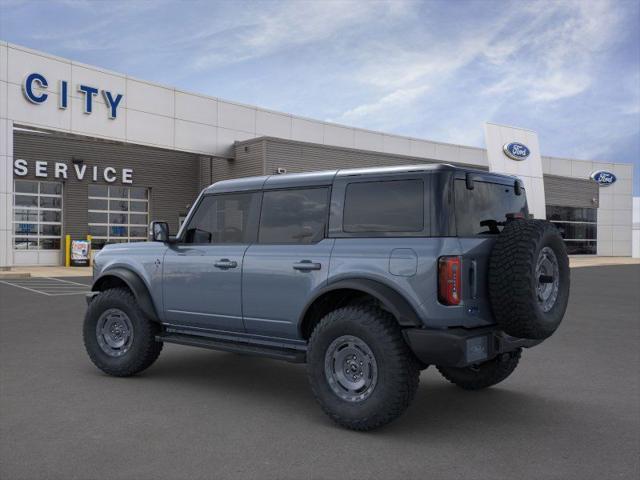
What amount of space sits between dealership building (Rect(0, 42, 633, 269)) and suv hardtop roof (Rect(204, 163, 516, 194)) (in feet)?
58.7

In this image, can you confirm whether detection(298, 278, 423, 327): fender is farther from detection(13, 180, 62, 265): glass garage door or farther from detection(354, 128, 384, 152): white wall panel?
detection(354, 128, 384, 152): white wall panel

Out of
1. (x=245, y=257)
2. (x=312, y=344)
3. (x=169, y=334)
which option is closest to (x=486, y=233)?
(x=312, y=344)

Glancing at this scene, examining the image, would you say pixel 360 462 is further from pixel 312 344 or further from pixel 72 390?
pixel 72 390

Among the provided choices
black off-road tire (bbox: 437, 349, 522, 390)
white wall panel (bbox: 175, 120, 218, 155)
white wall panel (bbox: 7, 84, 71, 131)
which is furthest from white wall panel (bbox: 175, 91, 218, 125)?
black off-road tire (bbox: 437, 349, 522, 390)

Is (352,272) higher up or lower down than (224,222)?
lower down

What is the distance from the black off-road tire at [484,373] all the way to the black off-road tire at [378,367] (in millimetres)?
1313

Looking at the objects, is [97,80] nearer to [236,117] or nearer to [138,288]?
[236,117]

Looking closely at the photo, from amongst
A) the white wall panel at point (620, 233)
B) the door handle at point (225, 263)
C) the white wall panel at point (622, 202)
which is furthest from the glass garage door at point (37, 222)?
the white wall panel at point (622, 202)

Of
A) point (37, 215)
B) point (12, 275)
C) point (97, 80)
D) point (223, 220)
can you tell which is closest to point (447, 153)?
point (97, 80)

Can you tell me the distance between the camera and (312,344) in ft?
16.0

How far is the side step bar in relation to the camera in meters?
5.20

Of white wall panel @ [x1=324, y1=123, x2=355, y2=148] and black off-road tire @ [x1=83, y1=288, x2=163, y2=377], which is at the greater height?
white wall panel @ [x1=324, y1=123, x2=355, y2=148]

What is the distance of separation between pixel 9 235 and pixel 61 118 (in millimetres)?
4568

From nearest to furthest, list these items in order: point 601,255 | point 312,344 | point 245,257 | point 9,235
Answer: point 312,344 < point 245,257 < point 9,235 < point 601,255
